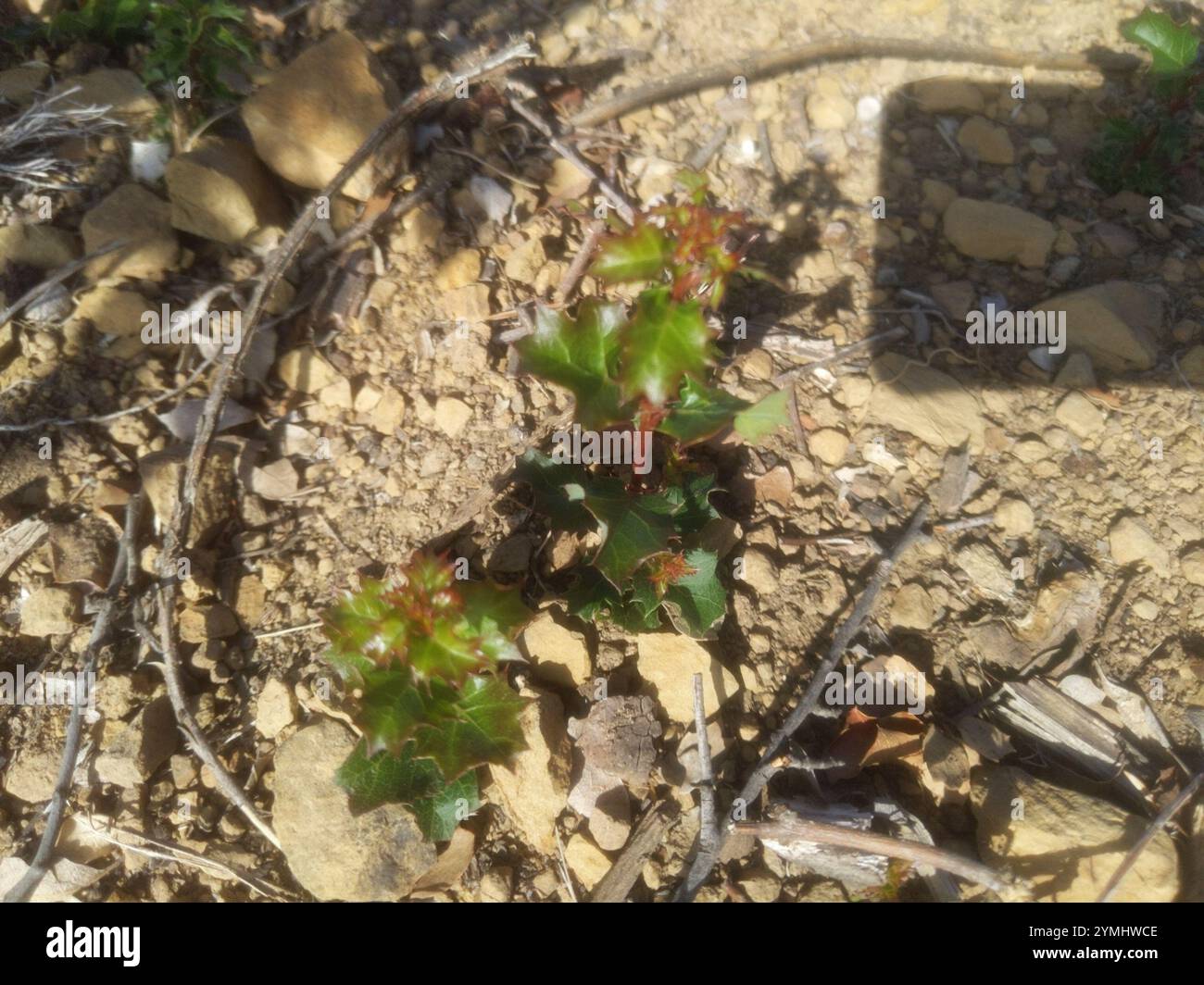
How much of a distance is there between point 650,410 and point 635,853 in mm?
1272

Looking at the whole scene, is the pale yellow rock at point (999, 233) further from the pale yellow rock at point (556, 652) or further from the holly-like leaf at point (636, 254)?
the pale yellow rock at point (556, 652)

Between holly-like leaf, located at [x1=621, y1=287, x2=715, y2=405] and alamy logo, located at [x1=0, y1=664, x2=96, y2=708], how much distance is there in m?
1.90

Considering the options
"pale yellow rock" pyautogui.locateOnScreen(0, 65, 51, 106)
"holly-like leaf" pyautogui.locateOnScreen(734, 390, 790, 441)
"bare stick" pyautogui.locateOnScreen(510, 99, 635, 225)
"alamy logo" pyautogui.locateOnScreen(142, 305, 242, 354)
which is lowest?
"holly-like leaf" pyautogui.locateOnScreen(734, 390, 790, 441)

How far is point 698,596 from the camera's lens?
235 cm

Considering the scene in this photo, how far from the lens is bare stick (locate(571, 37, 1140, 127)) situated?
3189 millimetres

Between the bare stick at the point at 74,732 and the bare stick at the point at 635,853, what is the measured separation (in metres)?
1.58

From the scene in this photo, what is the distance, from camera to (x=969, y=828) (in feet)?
7.50

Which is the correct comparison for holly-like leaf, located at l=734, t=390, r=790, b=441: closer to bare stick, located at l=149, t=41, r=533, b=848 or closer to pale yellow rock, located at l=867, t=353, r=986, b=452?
pale yellow rock, located at l=867, t=353, r=986, b=452

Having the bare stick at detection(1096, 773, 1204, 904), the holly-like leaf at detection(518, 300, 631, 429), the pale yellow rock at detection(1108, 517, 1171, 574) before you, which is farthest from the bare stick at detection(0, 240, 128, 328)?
the bare stick at detection(1096, 773, 1204, 904)

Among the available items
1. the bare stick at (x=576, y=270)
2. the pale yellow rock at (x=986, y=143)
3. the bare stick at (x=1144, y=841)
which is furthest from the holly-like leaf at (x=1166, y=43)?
the bare stick at (x=1144, y=841)

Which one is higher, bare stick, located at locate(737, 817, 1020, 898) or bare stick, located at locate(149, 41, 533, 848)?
bare stick, located at locate(149, 41, 533, 848)
